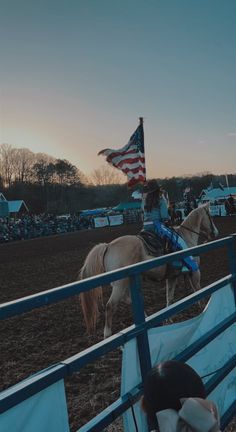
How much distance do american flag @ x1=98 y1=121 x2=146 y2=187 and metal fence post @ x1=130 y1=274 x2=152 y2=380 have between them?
8270 millimetres

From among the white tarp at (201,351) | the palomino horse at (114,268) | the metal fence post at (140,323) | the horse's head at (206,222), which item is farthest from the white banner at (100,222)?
the metal fence post at (140,323)

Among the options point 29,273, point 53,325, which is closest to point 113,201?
point 29,273

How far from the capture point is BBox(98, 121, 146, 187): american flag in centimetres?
1107

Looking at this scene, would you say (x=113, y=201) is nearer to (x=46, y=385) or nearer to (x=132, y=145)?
(x=132, y=145)

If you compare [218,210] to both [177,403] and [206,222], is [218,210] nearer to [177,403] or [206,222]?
[206,222]

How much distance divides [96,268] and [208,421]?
497 cm

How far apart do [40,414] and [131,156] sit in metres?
9.73

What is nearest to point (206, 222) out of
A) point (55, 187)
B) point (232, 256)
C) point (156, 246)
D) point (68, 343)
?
point (156, 246)

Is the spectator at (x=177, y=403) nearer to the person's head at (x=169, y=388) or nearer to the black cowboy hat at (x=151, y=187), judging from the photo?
the person's head at (x=169, y=388)

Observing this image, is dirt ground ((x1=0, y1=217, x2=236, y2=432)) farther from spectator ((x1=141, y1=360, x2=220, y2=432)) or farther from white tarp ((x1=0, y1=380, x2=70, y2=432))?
spectator ((x1=141, y1=360, x2=220, y2=432))

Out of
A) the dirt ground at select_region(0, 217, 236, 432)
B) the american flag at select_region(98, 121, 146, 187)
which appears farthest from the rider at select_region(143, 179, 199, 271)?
the american flag at select_region(98, 121, 146, 187)

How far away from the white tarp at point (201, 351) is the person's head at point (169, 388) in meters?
0.80

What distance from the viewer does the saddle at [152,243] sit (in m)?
7.05

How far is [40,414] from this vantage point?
194cm
